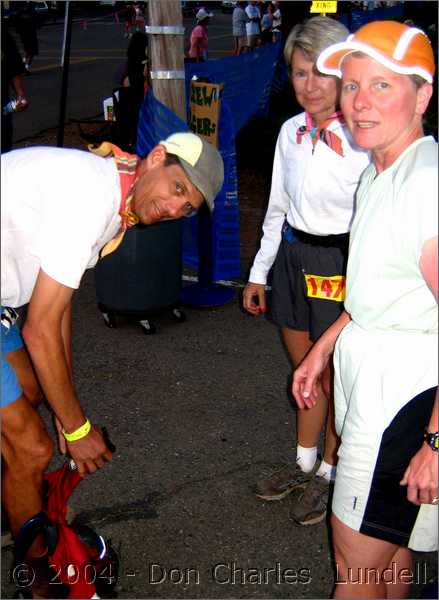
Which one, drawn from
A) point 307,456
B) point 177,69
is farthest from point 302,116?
point 177,69

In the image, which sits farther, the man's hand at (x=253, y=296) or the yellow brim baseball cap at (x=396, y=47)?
the man's hand at (x=253, y=296)

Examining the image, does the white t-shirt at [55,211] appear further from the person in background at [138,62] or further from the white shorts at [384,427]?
the person in background at [138,62]

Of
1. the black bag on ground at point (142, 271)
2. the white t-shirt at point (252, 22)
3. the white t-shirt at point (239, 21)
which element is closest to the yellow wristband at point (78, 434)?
the black bag on ground at point (142, 271)

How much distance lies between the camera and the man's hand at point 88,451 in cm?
263

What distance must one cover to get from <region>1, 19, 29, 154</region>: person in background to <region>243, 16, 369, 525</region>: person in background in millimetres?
4773

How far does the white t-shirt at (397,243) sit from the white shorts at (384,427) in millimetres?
70

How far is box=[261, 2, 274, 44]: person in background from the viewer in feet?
76.4

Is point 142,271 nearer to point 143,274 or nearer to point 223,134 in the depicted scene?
point 143,274

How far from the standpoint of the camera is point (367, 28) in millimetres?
2080

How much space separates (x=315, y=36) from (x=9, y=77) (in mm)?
7854

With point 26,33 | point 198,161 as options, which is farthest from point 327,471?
point 26,33

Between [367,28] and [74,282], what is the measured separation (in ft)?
3.68

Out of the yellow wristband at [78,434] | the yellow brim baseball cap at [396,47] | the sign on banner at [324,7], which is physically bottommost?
the yellow wristband at [78,434]

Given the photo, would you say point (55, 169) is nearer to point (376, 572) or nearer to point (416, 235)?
point (416, 235)
